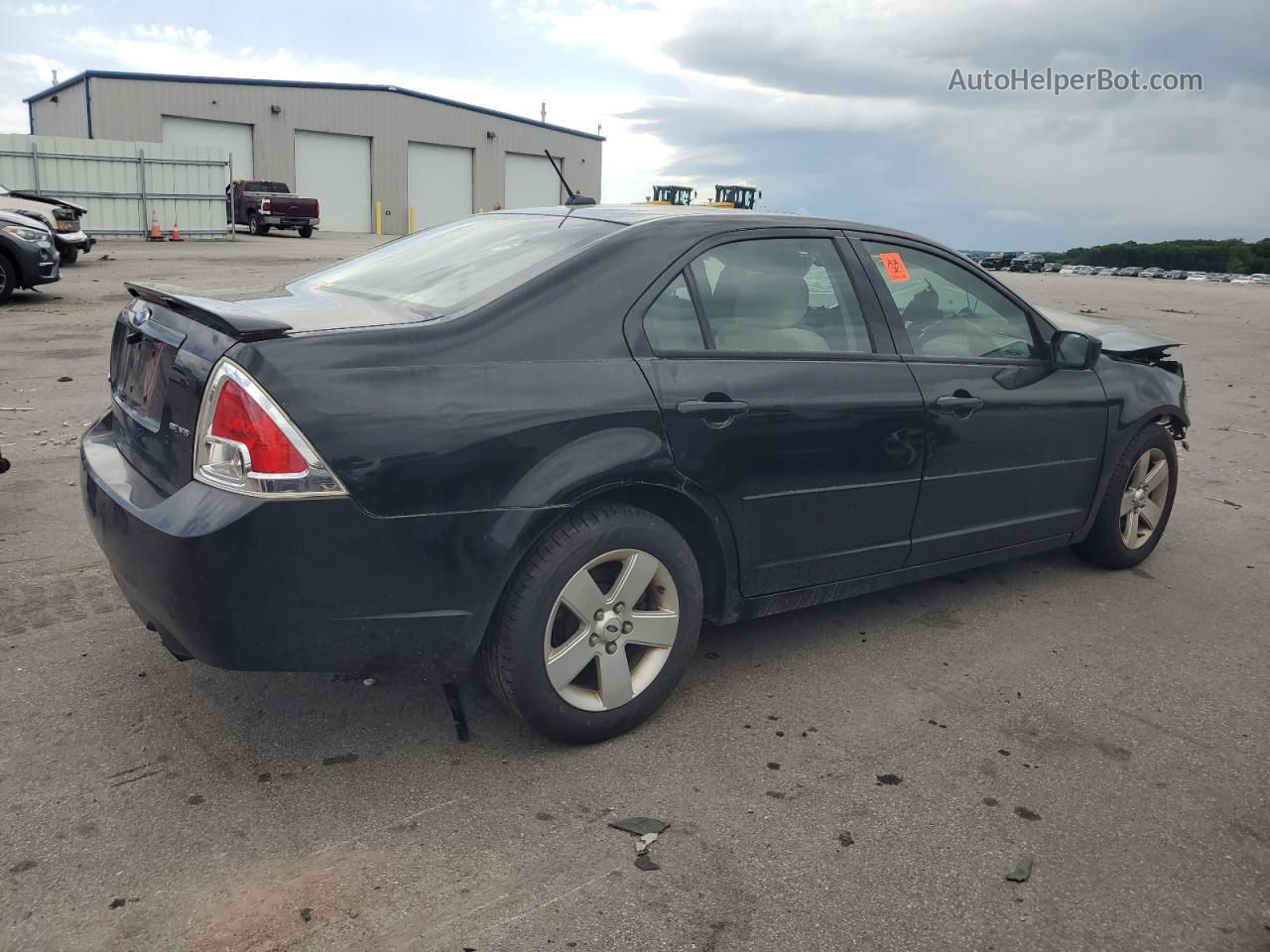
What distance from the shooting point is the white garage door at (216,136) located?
38250 mm

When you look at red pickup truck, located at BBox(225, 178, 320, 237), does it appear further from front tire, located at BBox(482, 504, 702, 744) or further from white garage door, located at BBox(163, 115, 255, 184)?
front tire, located at BBox(482, 504, 702, 744)

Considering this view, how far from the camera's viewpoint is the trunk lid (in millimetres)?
2713

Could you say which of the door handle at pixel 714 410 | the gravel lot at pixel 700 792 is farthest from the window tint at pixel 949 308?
the gravel lot at pixel 700 792

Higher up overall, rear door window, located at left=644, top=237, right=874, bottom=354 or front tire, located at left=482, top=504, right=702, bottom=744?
rear door window, located at left=644, top=237, right=874, bottom=354

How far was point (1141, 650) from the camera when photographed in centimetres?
408

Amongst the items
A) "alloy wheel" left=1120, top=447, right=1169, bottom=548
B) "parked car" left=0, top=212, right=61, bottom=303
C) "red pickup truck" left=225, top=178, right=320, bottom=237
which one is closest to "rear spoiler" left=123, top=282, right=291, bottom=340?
"alloy wheel" left=1120, top=447, right=1169, bottom=548

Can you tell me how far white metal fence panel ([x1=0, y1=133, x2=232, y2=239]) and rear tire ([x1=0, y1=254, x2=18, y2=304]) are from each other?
14850mm

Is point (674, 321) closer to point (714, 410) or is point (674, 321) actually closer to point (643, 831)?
point (714, 410)

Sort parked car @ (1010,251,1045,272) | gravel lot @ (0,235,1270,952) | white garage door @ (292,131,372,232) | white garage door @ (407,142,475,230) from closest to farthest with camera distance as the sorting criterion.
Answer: gravel lot @ (0,235,1270,952) → white garage door @ (292,131,372,232) → white garage door @ (407,142,475,230) → parked car @ (1010,251,1045,272)

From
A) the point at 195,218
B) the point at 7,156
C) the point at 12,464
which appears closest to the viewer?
the point at 12,464

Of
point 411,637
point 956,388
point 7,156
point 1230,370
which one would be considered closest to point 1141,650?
point 956,388

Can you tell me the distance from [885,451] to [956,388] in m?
0.47

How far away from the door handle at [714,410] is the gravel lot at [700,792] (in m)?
0.96

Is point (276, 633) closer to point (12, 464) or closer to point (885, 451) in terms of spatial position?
point (885, 451)
